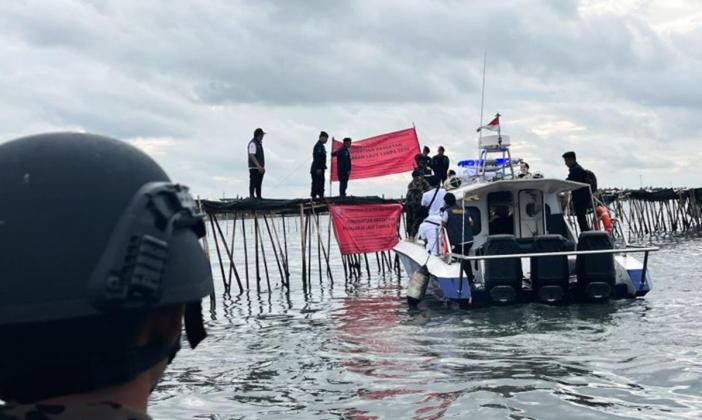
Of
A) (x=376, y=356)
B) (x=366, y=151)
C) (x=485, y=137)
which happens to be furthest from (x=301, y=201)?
(x=376, y=356)

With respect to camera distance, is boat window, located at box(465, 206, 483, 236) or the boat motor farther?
boat window, located at box(465, 206, 483, 236)

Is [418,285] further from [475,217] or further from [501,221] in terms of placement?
[501,221]

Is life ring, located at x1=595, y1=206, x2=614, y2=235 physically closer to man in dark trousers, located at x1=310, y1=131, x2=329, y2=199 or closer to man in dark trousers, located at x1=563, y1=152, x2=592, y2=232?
man in dark trousers, located at x1=563, y1=152, x2=592, y2=232

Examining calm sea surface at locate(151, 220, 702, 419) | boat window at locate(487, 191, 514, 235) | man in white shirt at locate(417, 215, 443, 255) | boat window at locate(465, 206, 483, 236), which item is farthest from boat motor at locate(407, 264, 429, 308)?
boat window at locate(487, 191, 514, 235)

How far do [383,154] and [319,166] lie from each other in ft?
5.90

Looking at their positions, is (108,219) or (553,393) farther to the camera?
(553,393)

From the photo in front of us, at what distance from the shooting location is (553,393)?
28.2 feet

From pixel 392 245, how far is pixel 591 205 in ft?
20.4

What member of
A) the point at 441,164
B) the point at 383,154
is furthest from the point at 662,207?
the point at 383,154

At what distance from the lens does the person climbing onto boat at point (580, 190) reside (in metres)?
16.8

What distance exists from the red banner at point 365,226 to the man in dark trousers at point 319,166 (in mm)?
1106

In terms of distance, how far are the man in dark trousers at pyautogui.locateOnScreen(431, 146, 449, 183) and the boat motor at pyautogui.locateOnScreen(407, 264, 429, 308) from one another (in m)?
8.49

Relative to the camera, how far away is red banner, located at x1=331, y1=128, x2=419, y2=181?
70.2 feet

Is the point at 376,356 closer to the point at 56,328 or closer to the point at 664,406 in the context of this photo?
the point at 664,406
